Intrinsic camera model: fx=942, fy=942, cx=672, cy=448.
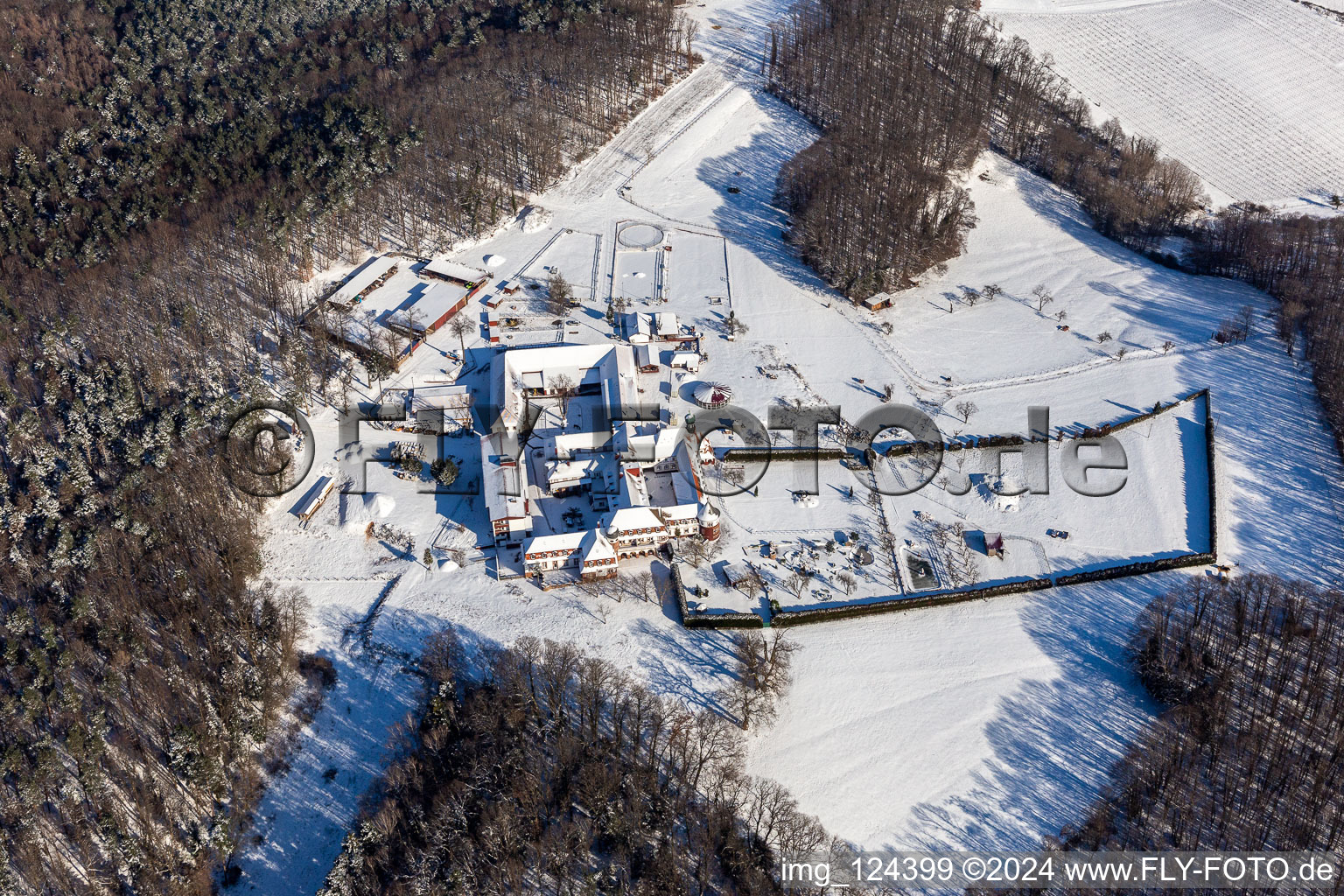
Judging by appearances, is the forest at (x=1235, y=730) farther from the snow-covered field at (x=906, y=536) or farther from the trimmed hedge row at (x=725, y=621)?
the trimmed hedge row at (x=725, y=621)

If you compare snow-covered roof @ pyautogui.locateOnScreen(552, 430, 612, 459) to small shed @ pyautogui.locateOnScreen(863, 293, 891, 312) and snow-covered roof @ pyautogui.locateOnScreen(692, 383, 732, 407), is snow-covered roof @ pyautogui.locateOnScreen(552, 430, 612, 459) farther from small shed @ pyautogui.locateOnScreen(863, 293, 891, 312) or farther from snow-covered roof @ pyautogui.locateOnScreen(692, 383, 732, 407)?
small shed @ pyautogui.locateOnScreen(863, 293, 891, 312)

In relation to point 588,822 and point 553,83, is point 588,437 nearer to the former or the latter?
point 588,822

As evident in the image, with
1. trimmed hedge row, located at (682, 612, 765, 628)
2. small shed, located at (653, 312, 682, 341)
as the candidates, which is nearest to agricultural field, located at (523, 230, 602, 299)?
small shed, located at (653, 312, 682, 341)

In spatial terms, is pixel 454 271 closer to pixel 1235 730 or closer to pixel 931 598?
pixel 931 598

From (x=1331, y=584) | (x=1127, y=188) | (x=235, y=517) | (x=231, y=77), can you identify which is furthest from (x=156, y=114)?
(x=1331, y=584)

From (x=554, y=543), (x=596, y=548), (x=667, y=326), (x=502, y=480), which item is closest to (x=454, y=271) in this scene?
(x=667, y=326)
